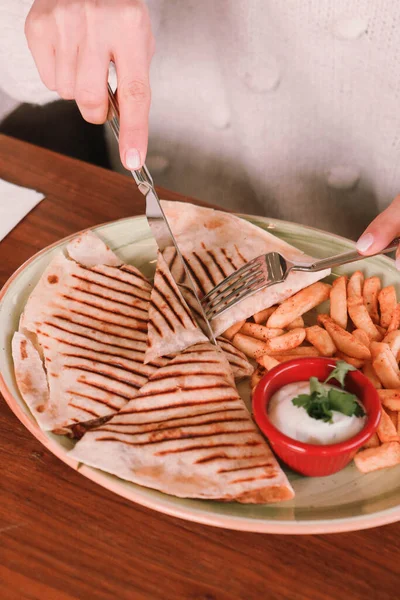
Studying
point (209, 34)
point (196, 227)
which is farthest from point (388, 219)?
point (209, 34)

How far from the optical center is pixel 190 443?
4.39 ft

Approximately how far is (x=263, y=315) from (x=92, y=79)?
80cm

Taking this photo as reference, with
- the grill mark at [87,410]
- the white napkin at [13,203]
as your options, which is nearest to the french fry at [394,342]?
the grill mark at [87,410]

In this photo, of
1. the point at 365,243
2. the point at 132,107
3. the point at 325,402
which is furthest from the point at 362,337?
the point at 132,107

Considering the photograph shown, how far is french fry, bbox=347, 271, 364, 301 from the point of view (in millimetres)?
1771

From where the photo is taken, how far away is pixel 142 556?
1207 millimetres

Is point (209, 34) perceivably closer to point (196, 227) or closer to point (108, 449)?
point (196, 227)

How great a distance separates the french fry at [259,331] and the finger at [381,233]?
33 centimetres

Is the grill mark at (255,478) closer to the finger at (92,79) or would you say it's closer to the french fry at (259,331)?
the french fry at (259,331)

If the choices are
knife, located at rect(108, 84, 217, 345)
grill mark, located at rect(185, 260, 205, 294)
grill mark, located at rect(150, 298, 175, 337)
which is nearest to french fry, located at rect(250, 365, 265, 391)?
knife, located at rect(108, 84, 217, 345)

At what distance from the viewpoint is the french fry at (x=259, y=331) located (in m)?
1.67

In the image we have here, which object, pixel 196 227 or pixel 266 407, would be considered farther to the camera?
pixel 196 227

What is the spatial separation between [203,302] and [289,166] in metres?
1.06

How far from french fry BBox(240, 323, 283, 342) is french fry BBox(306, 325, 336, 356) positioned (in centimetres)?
8
